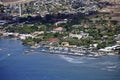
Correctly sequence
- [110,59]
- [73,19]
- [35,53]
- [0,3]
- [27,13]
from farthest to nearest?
1. [0,3]
2. [27,13]
3. [73,19]
4. [35,53]
5. [110,59]

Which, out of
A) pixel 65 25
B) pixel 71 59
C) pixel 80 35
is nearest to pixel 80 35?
pixel 80 35

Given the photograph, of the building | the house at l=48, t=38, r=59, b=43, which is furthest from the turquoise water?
the building

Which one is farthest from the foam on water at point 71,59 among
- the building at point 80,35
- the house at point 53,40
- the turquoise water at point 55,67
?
the building at point 80,35

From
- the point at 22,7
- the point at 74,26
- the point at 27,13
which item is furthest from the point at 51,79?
the point at 22,7

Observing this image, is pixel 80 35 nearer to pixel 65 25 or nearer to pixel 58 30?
pixel 58 30

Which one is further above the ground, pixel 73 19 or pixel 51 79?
pixel 73 19

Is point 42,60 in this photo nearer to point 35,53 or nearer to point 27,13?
point 35,53
